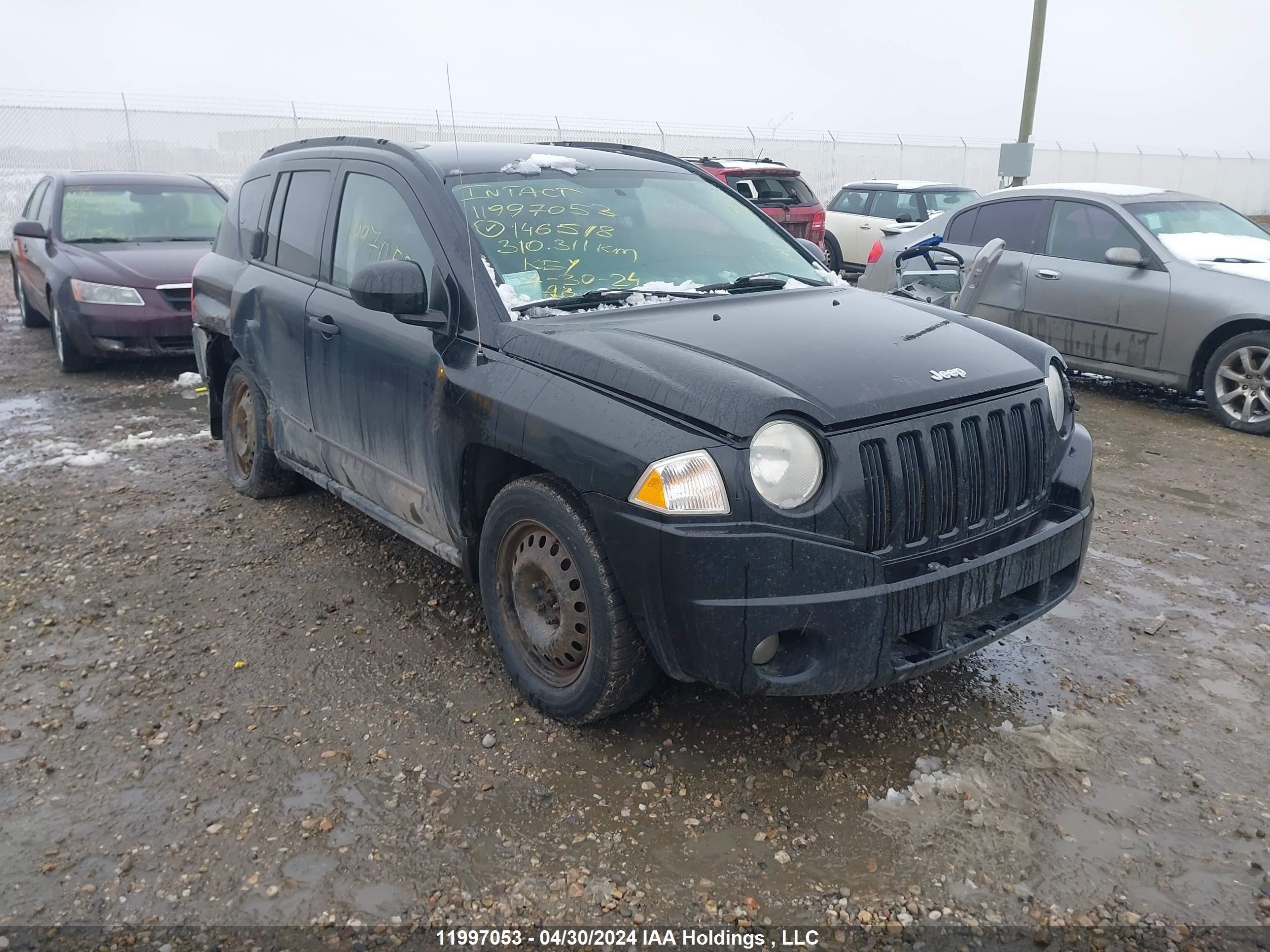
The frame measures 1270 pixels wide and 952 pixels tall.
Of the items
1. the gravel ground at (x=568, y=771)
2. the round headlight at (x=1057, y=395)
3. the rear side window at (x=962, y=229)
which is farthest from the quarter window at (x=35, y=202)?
the round headlight at (x=1057, y=395)

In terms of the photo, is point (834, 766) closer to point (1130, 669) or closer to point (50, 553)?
point (1130, 669)

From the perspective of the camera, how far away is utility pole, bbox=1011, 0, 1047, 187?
16.5 m

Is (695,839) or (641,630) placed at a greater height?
(641,630)

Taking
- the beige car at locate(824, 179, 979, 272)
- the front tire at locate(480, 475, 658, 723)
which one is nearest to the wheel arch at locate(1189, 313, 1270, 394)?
the front tire at locate(480, 475, 658, 723)

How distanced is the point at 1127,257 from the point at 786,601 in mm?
5986

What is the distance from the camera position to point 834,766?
3.09 m

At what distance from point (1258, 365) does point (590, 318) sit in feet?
18.7

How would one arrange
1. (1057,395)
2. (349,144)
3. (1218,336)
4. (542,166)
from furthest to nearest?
(1218,336) → (349,144) → (542,166) → (1057,395)

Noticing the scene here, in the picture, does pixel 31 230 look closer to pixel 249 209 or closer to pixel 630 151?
pixel 249 209

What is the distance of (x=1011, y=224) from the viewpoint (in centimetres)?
837

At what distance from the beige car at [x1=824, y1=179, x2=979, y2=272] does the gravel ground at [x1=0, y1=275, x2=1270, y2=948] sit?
10.6 meters

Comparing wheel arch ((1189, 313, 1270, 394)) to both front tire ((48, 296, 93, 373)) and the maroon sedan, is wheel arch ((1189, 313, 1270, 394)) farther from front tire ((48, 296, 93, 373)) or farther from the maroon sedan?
front tire ((48, 296, 93, 373))

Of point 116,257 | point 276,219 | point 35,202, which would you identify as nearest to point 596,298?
point 276,219

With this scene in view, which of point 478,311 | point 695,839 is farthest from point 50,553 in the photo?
point 695,839
